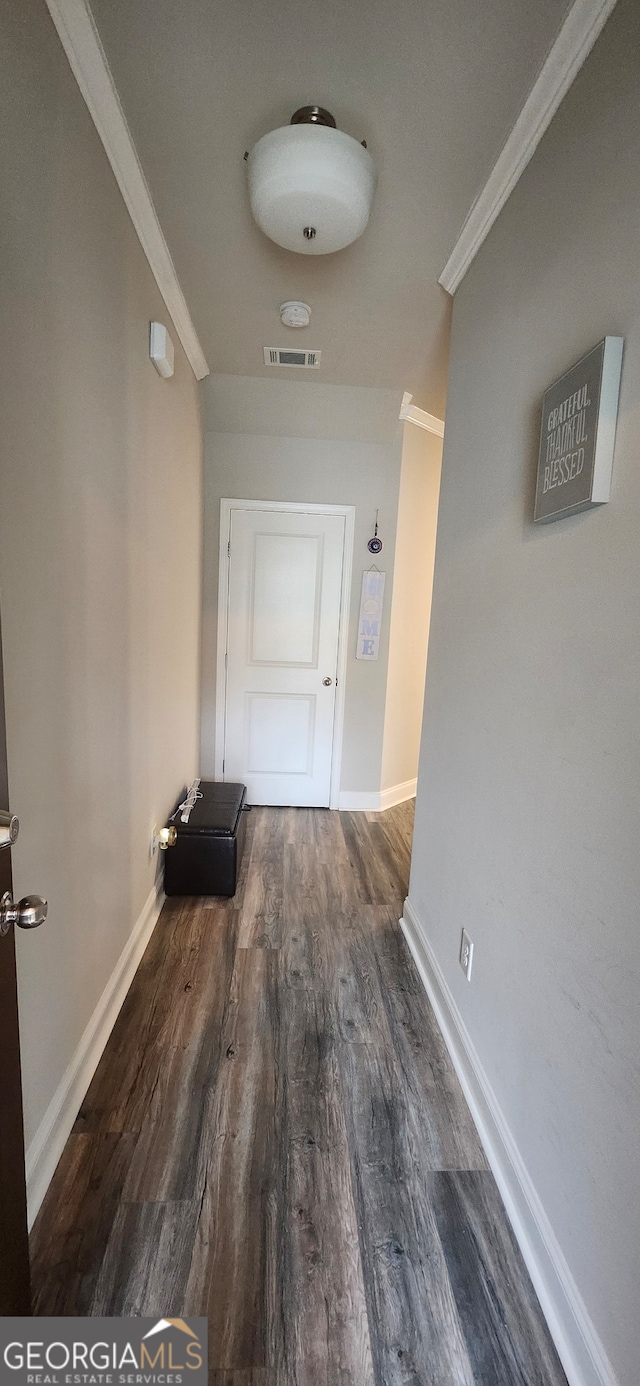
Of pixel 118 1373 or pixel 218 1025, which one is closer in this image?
pixel 118 1373

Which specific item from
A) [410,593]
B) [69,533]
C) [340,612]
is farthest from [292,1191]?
[410,593]

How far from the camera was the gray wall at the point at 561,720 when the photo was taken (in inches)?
35.1

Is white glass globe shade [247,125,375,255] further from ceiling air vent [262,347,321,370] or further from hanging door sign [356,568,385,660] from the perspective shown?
hanging door sign [356,568,385,660]

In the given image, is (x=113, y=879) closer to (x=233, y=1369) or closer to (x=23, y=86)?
(x=233, y=1369)

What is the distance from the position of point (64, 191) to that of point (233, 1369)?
2296 mm

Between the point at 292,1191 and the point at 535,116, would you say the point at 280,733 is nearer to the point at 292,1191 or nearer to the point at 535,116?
the point at 292,1191

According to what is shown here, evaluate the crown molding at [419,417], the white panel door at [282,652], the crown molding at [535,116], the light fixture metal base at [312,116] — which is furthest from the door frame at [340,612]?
the light fixture metal base at [312,116]

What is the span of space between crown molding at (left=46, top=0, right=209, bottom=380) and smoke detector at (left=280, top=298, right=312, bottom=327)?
407mm

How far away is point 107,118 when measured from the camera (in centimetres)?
134

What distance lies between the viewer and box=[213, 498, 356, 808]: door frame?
3303 millimetres

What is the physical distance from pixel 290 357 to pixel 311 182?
131 centimetres

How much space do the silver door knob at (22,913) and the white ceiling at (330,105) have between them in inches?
69.3

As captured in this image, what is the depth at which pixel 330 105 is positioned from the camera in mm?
1361

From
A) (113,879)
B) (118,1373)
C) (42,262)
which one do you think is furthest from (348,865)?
(42,262)
